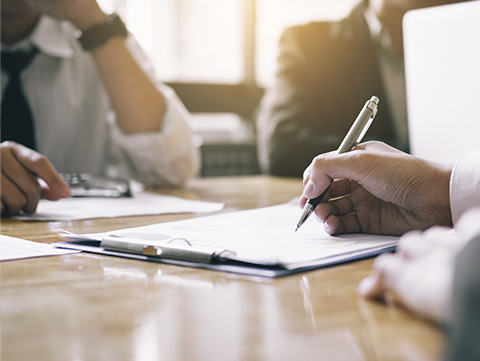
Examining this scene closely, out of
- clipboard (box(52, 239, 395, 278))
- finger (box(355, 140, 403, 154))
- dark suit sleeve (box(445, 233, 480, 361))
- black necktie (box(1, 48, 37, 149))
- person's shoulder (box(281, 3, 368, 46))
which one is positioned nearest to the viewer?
dark suit sleeve (box(445, 233, 480, 361))

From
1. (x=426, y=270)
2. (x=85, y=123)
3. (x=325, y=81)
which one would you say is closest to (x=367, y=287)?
(x=426, y=270)

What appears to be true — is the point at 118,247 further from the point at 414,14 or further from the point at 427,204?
the point at 414,14

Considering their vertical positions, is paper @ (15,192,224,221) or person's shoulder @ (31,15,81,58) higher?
person's shoulder @ (31,15,81,58)

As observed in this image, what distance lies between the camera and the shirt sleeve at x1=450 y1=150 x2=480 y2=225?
1.95 ft

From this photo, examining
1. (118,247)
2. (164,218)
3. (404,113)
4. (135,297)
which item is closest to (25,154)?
(164,218)

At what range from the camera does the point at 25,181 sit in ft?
3.02

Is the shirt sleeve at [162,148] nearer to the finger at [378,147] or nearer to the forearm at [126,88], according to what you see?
the forearm at [126,88]

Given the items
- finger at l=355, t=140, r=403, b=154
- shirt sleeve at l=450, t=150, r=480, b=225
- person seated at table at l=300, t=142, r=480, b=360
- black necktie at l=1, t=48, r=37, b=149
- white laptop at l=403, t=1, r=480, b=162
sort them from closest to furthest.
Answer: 1. person seated at table at l=300, t=142, r=480, b=360
2. shirt sleeve at l=450, t=150, r=480, b=225
3. finger at l=355, t=140, r=403, b=154
4. white laptop at l=403, t=1, r=480, b=162
5. black necktie at l=1, t=48, r=37, b=149

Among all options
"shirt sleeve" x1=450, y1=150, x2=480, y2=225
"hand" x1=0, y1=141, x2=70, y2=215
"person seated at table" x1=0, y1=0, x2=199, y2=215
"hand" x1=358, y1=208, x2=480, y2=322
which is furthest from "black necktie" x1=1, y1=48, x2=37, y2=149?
"hand" x1=358, y1=208, x2=480, y2=322

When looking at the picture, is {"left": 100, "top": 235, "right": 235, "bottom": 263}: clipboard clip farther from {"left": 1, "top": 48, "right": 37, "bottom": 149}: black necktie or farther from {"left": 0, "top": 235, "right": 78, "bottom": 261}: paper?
{"left": 1, "top": 48, "right": 37, "bottom": 149}: black necktie

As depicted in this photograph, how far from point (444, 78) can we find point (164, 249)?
0.63 m

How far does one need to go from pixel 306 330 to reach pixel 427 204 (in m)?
0.35

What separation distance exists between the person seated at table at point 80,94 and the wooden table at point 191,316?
0.98 metres

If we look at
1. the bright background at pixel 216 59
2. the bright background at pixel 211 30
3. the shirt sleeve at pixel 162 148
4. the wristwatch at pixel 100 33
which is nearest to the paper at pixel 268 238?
the shirt sleeve at pixel 162 148
